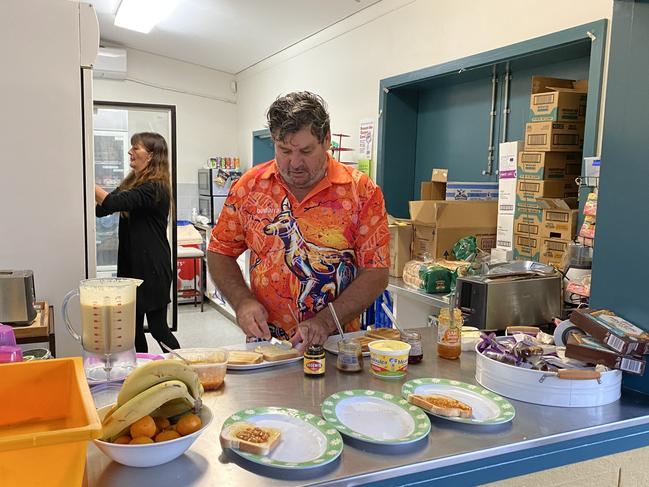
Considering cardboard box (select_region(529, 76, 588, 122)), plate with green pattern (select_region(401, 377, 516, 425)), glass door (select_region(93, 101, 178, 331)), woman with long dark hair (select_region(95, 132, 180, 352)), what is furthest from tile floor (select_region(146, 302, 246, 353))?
plate with green pattern (select_region(401, 377, 516, 425))

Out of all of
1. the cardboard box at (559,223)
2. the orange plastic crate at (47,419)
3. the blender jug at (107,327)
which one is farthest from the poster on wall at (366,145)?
the orange plastic crate at (47,419)

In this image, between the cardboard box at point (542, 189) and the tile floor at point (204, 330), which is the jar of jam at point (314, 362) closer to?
the cardboard box at point (542, 189)

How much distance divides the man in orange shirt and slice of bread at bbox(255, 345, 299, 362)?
10.6 inches

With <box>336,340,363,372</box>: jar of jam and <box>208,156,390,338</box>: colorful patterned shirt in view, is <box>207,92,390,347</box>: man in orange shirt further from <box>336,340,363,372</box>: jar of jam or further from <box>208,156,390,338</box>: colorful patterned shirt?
<box>336,340,363,372</box>: jar of jam

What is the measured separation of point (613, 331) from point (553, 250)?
4.54ft

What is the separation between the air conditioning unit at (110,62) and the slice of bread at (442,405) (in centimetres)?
653

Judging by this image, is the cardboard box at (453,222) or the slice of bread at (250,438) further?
the cardboard box at (453,222)

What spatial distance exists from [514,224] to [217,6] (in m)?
3.47

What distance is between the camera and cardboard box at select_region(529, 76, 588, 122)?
8.60ft

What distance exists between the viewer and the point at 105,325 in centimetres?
135

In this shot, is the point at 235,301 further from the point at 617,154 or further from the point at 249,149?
the point at 249,149

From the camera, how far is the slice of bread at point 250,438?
1.05 m

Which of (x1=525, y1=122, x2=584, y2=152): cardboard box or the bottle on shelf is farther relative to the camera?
(x1=525, y1=122, x2=584, y2=152): cardboard box

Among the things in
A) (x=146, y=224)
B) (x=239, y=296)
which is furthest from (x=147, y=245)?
(x=239, y=296)
